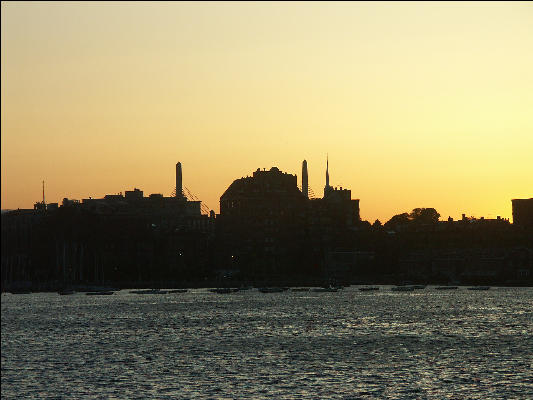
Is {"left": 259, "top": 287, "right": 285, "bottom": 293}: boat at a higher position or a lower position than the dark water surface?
higher

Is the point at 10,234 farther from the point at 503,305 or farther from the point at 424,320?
the point at 503,305

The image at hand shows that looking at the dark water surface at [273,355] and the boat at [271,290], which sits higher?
the boat at [271,290]

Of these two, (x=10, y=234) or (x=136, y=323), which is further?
(x=136, y=323)

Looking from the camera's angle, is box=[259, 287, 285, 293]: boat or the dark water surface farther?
box=[259, 287, 285, 293]: boat

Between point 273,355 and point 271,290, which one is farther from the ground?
point 271,290

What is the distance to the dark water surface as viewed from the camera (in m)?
44.0

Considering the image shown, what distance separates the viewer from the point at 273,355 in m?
61.2

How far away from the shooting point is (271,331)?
84.6 m

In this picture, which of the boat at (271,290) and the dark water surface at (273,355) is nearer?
the dark water surface at (273,355)

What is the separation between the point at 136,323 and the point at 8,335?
20542 mm

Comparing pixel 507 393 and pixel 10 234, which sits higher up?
pixel 10 234

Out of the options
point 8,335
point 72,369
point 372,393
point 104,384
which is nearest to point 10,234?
point 372,393

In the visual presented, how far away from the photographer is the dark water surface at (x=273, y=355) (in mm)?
43969

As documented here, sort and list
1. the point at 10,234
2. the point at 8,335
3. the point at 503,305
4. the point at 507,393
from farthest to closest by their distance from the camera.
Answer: the point at 503,305, the point at 8,335, the point at 507,393, the point at 10,234
